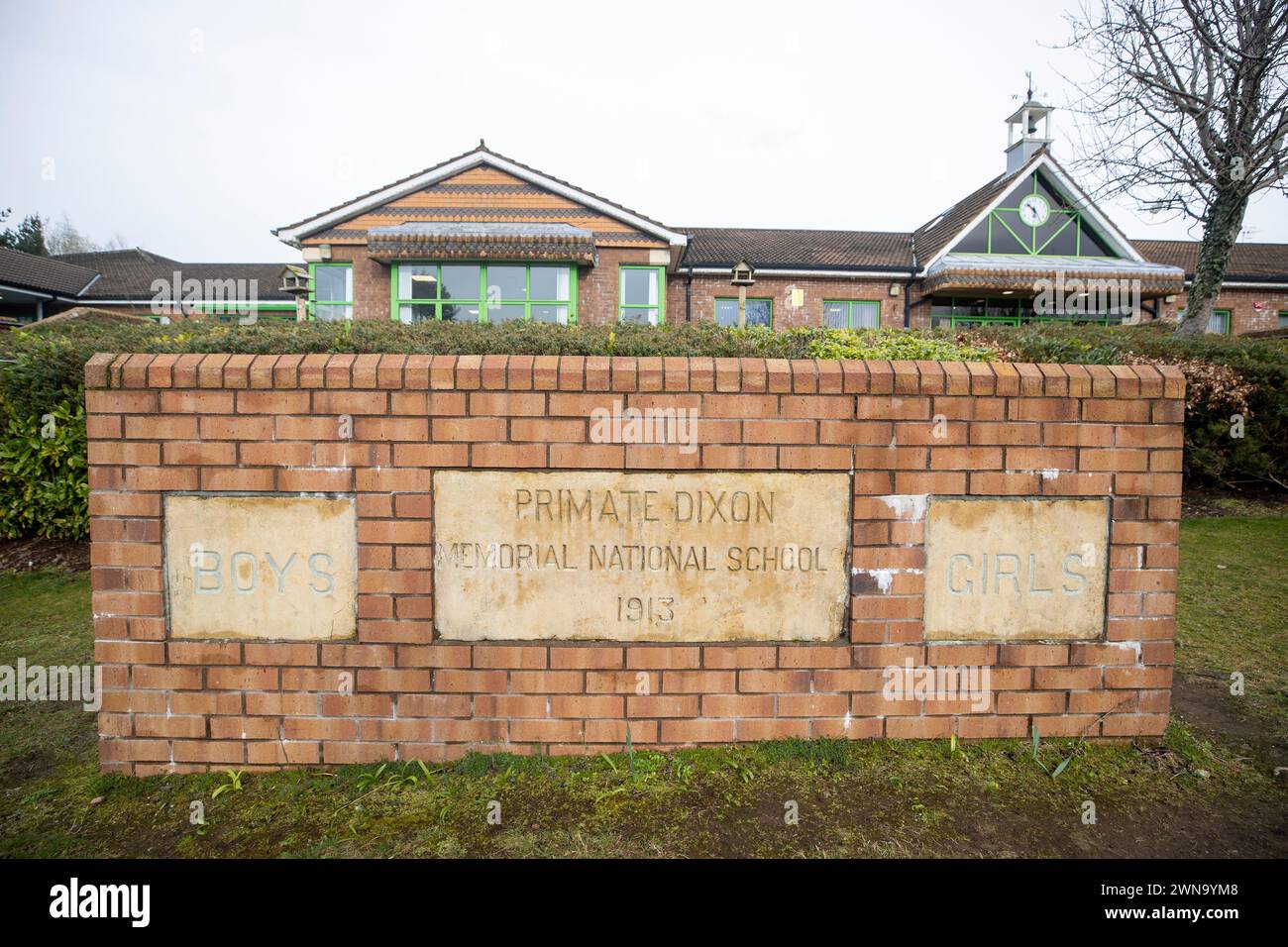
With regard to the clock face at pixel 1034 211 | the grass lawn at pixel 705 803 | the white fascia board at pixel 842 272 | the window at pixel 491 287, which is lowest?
the grass lawn at pixel 705 803

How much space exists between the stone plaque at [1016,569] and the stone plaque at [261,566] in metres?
2.56

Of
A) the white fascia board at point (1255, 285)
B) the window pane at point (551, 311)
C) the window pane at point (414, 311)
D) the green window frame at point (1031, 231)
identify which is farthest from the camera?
the white fascia board at point (1255, 285)

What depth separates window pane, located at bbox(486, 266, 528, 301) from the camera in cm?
1714

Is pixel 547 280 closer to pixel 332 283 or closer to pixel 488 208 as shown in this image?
pixel 488 208

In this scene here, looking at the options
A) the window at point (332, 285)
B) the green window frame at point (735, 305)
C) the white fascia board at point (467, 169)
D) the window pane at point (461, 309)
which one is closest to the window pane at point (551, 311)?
the window pane at point (461, 309)

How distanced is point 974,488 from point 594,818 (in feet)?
6.81

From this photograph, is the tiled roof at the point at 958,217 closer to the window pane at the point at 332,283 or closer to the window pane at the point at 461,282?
the window pane at the point at 461,282

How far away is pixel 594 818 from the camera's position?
2.54 metres

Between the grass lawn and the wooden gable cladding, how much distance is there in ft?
54.5

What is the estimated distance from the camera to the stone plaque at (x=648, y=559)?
2904 millimetres

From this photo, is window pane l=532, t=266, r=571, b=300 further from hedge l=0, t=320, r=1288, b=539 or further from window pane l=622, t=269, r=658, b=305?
hedge l=0, t=320, r=1288, b=539

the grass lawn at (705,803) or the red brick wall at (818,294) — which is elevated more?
the red brick wall at (818,294)

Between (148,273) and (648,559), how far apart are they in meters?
39.2

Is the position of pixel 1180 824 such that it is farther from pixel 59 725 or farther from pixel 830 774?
pixel 59 725
